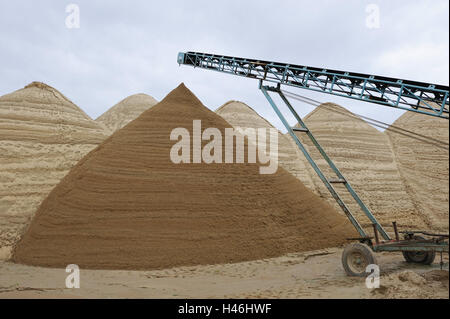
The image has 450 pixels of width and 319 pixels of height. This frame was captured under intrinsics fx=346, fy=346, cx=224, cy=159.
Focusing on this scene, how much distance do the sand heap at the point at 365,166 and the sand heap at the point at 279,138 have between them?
979mm

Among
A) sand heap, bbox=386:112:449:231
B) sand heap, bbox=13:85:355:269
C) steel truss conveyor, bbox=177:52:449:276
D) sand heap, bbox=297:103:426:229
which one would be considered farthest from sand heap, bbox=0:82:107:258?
sand heap, bbox=386:112:449:231

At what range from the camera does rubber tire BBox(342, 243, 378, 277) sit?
703 centimetres

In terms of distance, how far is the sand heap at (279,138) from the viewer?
23.5m

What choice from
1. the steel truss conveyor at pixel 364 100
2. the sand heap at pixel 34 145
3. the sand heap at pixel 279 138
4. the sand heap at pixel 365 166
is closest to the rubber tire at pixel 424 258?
the steel truss conveyor at pixel 364 100

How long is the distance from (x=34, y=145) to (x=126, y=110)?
2010 cm

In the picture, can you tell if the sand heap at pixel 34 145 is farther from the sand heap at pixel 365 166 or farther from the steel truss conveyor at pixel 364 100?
the sand heap at pixel 365 166

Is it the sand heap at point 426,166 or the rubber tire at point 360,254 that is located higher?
the sand heap at point 426,166

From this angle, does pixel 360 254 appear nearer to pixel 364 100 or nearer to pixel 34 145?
pixel 364 100

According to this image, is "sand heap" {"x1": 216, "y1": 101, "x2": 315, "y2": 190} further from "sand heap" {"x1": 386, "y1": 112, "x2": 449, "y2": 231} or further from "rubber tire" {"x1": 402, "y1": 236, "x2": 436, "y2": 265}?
"rubber tire" {"x1": 402, "y1": 236, "x2": 436, "y2": 265}

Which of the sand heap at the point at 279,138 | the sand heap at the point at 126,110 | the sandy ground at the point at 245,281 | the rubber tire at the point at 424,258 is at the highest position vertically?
the sand heap at the point at 126,110

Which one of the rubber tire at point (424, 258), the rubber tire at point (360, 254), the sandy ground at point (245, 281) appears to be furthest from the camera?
the rubber tire at point (424, 258)

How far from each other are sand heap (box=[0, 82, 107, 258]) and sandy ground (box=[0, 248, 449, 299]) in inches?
210

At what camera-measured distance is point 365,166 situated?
22.2m
